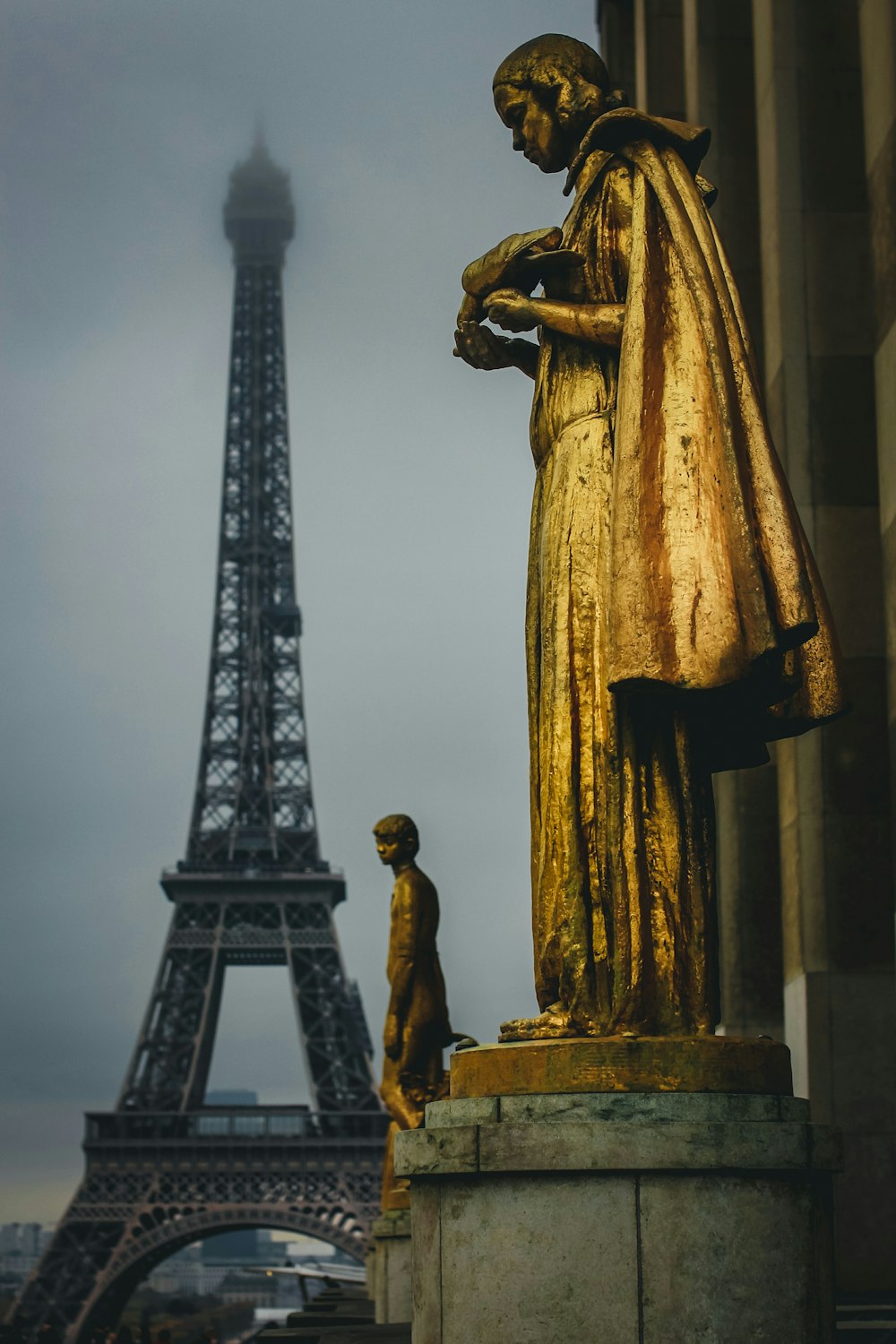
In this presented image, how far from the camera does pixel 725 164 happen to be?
17094mm

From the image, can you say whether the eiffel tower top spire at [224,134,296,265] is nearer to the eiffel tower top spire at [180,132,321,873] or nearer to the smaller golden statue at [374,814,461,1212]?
the eiffel tower top spire at [180,132,321,873]

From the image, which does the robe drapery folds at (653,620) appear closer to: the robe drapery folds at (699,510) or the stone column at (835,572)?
the robe drapery folds at (699,510)

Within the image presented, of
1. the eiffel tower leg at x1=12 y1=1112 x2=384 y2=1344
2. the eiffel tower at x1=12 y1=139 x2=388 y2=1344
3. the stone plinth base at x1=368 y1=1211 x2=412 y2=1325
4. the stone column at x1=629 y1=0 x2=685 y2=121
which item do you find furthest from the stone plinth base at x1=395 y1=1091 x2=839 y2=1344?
the eiffel tower leg at x1=12 y1=1112 x2=384 y2=1344

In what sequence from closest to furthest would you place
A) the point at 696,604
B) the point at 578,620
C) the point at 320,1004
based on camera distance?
the point at 696,604
the point at 578,620
the point at 320,1004

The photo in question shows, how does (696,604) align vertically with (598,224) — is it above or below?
below

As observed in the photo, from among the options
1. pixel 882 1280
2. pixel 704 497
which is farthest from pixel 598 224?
pixel 882 1280

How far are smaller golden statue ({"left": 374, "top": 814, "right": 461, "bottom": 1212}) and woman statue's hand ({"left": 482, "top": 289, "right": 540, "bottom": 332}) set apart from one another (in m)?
5.73

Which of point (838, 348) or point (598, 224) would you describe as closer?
point (598, 224)

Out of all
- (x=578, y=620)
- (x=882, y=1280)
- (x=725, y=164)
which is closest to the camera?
(x=578, y=620)

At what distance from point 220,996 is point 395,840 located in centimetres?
5589

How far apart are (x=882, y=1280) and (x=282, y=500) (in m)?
66.1

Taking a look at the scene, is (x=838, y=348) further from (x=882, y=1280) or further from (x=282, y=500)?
(x=282, y=500)

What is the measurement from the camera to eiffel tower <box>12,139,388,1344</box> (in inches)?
2144

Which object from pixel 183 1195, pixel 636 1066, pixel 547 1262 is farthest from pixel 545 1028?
pixel 183 1195
